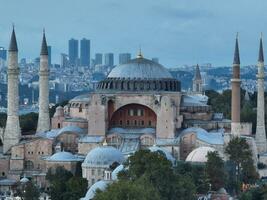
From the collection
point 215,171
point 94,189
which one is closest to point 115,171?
point 94,189

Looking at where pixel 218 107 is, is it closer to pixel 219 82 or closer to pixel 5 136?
pixel 5 136

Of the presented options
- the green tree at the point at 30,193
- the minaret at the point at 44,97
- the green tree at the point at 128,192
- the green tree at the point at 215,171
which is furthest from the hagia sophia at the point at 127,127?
the green tree at the point at 128,192

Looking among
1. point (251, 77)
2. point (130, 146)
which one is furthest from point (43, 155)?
point (251, 77)

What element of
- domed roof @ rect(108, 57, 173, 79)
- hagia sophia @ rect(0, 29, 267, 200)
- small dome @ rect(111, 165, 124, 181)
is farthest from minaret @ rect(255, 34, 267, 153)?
small dome @ rect(111, 165, 124, 181)

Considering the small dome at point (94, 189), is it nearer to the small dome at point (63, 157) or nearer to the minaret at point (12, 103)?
the small dome at point (63, 157)

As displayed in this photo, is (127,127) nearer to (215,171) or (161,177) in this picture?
(215,171)

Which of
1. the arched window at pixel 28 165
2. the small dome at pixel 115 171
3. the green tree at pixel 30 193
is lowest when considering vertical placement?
the green tree at pixel 30 193

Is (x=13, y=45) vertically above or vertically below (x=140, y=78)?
above
